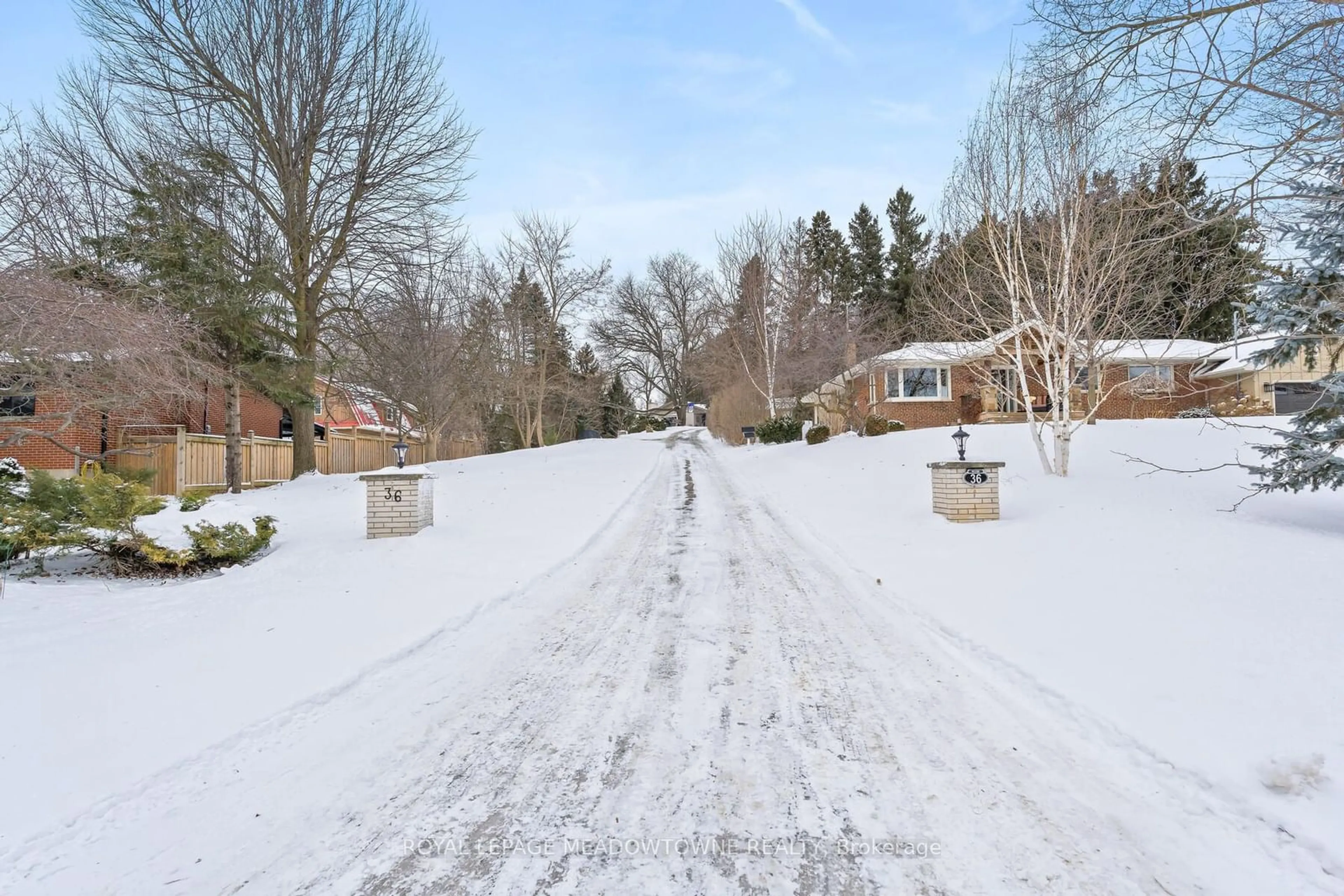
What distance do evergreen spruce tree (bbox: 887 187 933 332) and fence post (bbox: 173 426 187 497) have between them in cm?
3325

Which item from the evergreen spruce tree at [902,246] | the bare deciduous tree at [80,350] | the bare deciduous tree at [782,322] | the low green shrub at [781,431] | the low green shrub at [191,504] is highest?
the evergreen spruce tree at [902,246]

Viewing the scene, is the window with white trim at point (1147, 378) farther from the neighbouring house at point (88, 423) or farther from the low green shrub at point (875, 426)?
the neighbouring house at point (88, 423)

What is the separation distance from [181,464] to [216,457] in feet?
3.64

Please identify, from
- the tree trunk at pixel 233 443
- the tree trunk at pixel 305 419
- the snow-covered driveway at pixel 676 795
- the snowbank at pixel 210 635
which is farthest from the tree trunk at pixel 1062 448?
the tree trunk at pixel 233 443

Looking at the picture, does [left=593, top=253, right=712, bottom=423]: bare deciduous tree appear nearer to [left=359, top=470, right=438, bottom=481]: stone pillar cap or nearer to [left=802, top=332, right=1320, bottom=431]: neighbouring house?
[left=802, top=332, right=1320, bottom=431]: neighbouring house

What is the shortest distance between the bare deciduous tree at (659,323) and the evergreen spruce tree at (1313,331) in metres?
38.9

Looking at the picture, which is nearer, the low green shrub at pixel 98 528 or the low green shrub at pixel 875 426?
the low green shrub at pixel 98 528

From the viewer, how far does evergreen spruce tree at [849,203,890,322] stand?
131 feet

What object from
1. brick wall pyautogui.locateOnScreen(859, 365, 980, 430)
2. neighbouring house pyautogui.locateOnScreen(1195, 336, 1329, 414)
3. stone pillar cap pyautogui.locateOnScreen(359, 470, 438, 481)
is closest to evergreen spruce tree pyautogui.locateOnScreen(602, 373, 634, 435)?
brick wall pyautogui.locateOnScreen(859, 365, 980, 430)

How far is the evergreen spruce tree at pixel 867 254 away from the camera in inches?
1567

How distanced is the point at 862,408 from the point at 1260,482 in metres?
18.2

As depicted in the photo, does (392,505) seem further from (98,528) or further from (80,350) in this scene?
(80,350)

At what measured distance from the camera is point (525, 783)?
7.97ft

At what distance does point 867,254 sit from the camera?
135 feet
